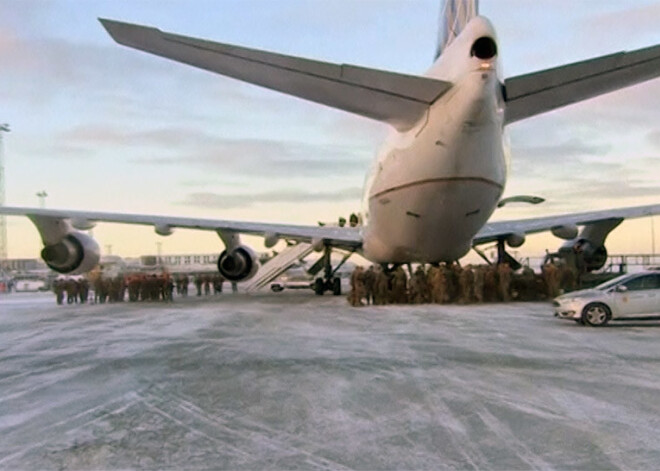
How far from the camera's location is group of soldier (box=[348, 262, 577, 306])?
21.2 meters

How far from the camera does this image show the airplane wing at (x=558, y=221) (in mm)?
24672

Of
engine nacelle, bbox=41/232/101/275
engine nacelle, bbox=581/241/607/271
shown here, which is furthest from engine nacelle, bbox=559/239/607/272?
engine nacelle, bbox=41/232/101/275

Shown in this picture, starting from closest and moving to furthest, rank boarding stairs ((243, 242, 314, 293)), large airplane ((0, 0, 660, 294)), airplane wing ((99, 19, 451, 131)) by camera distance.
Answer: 1. airplane wing ((99, 19, 451, 131))
2. large airplane ((0, 0, 660, 294))
3. boarding stairs ((243, 242, 314, 293))

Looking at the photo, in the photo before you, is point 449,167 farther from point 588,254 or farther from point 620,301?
point 588,254

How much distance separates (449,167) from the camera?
15.6 meters

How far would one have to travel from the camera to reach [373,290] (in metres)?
21.8

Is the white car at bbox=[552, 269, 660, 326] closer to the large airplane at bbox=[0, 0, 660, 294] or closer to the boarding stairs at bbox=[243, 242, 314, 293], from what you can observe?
the large airplane at bbox=[0, 0, 660, 294]

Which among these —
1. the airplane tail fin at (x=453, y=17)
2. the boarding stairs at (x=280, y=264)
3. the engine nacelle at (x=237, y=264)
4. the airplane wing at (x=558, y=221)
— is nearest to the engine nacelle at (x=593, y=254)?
the airplane wing at (x=558, y=221)

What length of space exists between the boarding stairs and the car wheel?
18.7 m

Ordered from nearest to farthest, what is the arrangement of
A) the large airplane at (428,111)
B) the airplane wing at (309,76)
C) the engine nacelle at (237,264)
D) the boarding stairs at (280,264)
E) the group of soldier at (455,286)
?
the airplane wing at (309,76) < the large airplane at (428,111) < the group of soldier at (455,286) < the engine nacelle at (237,264) < the boarding stairs at (280,264)

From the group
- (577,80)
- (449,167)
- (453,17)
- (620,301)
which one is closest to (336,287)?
(453,17)

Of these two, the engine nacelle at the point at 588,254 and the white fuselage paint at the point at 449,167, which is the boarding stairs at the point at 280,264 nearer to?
the white fuselage paint at the point at 449,167

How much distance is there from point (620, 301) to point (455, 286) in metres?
7.75

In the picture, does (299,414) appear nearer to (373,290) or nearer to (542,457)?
(542,457)
